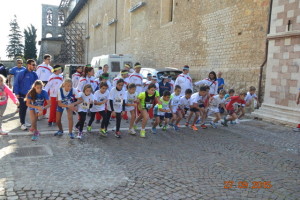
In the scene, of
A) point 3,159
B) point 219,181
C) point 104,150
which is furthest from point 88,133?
point 219,181

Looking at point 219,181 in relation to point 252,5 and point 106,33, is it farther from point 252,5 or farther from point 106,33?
point 106,33

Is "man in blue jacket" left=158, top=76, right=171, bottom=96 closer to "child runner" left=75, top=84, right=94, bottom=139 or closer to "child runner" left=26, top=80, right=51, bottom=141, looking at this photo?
"child runner" left=75, top=84, right=94, bottom=139

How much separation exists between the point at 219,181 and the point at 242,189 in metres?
0.37

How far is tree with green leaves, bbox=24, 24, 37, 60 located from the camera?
56.8 meters

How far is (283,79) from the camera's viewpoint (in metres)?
9.54

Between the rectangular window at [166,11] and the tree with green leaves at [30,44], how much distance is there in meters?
44.3

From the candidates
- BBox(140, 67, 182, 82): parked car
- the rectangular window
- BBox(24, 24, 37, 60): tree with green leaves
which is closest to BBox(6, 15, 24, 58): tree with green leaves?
BBox(24, 24, 37, 60): tree with green leaves

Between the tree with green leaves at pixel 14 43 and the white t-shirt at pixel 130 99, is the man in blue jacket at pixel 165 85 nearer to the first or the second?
the white t-shirt at pixel 130 99

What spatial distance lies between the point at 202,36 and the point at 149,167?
11730 millimetres

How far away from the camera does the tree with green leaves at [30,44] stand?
56778mm

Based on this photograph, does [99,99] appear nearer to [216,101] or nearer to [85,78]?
[85,78]

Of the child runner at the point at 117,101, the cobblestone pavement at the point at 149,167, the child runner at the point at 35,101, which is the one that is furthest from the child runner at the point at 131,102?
the child runner at the point at 35,101

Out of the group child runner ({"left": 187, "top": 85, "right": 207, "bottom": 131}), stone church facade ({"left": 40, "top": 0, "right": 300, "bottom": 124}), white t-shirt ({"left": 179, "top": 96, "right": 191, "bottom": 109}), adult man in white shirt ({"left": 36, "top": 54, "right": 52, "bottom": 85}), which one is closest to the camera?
child runner ({"left": 187, "top": 85, "right": 207, "bottom": 131})

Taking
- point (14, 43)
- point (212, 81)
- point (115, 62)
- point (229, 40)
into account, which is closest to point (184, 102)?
point (212, 81)
